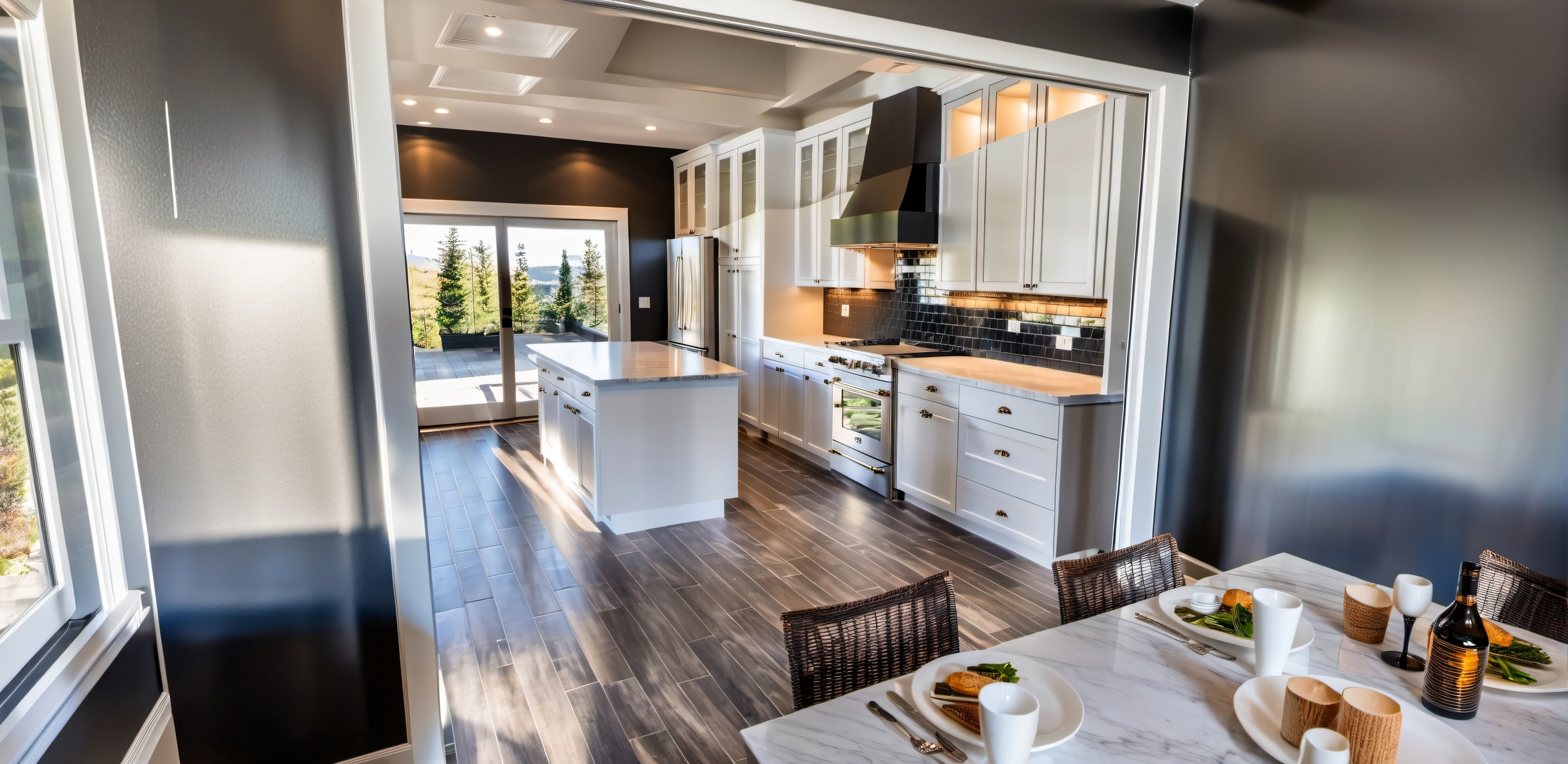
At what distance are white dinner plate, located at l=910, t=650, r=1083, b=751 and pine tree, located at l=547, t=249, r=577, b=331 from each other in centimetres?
637

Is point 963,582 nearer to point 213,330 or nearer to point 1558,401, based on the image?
point 1558,401

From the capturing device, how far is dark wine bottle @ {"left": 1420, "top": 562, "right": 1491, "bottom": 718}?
1225 millimetres

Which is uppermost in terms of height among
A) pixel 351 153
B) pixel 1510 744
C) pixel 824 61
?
pixel 824 61

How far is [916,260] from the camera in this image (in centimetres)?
544

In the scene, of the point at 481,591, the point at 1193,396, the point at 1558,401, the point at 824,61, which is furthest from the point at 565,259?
the point at 1558,401

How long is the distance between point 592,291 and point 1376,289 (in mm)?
6163

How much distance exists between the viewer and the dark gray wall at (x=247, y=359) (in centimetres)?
166

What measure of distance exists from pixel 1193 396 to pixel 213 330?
11.4ft

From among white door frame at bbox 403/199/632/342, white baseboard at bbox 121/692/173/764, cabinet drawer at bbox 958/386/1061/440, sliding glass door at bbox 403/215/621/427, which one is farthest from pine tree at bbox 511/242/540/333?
white baseboard at bbox 121/692/173/764

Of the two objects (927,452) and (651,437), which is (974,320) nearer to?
Result: (927,452)

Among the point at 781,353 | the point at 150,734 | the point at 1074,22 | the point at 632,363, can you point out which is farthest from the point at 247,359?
the point at 781,353

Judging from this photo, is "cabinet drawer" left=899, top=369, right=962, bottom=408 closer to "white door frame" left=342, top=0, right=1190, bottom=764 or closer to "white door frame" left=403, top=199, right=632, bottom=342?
"white door frame" left=342, top=0, right=1190, bottom=764

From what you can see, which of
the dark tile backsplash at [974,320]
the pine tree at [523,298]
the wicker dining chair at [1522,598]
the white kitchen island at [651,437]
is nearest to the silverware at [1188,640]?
the wicker dining chair at [1522,598]

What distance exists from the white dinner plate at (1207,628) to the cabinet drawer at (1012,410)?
175 centimetres
